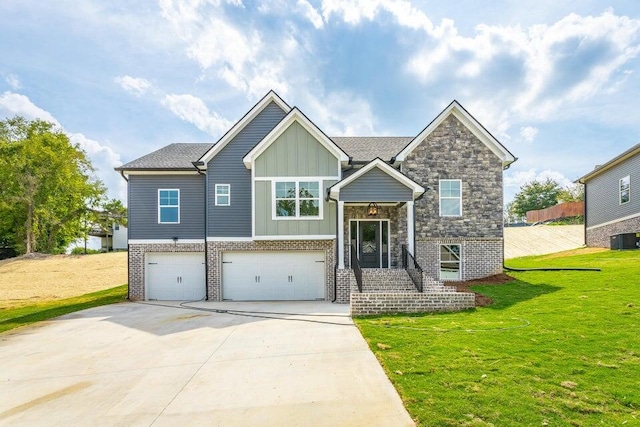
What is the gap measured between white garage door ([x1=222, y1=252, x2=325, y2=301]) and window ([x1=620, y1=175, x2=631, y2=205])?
57.0ft

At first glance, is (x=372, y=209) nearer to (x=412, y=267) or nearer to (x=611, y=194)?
(x=412, y=267)

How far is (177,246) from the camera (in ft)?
51.3

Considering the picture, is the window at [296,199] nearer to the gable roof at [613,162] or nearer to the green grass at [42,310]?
the green grass at [42,310]

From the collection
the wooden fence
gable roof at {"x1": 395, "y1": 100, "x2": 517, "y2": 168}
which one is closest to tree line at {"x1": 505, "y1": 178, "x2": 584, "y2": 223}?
the wooden fence

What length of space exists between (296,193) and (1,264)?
98.9ft

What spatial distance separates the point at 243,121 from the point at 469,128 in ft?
32.3

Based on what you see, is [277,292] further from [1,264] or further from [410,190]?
[1,264]

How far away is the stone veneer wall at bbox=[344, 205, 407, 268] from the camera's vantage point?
1505cm

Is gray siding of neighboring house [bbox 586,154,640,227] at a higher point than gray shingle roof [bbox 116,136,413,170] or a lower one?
lower

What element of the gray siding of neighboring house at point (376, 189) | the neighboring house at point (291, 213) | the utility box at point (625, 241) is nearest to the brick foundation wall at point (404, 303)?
the gray siding of neighboring house at point (376, 189)

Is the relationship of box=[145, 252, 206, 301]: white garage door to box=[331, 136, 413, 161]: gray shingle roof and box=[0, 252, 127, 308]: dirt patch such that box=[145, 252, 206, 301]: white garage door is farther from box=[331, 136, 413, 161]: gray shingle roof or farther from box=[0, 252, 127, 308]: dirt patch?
Answer: box=[331, 136, 413, 161]: gray shingle roof

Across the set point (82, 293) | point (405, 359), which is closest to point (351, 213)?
point (405, 359)

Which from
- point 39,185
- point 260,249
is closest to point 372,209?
point 260,249

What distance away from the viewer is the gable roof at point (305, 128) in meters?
14.4
